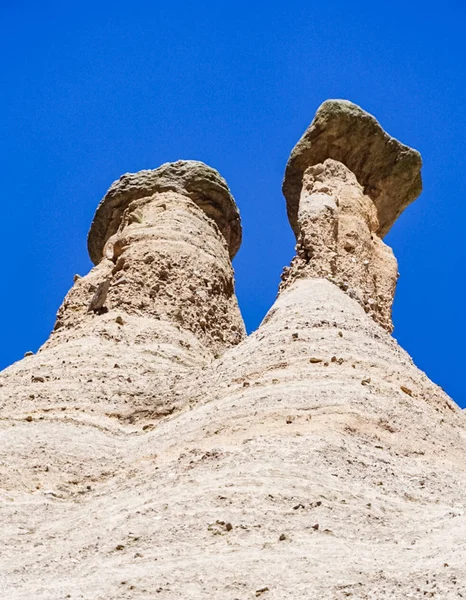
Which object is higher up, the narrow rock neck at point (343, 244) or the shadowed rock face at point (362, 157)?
the shadowed rock face at point (362, 157)

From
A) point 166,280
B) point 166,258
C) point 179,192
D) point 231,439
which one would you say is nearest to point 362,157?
point 179,192

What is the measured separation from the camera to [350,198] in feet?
58.2

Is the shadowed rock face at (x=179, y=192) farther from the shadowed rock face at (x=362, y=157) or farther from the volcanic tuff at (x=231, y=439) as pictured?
the volcanic tuff at (x=231, y=439)

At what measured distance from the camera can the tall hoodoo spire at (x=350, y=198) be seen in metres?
15.4

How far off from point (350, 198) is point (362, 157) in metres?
2.48

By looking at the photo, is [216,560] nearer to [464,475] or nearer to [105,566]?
[105,566]

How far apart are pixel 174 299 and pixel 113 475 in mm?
6990

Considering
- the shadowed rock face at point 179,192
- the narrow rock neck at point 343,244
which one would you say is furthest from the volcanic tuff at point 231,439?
the shadowed rock face at point 179,192

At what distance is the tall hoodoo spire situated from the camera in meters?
15.4

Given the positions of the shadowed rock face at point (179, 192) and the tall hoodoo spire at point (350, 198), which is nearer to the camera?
the tall hoodoo spire at point (350, 198)

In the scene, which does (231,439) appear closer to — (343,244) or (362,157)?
(343,244)

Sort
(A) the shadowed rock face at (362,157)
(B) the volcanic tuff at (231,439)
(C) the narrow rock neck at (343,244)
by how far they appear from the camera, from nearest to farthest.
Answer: (B) the volcanic tuff at (231,439) < (C) the narrow rock neck at (343,244) < (A) the shadowed rock face at (362,157)

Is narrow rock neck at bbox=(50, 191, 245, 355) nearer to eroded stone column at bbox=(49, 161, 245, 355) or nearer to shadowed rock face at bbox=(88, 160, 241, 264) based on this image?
eroded stone column at bbox=(49, 161, 245, 355)

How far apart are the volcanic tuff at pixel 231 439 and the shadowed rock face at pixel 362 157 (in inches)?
48.1
